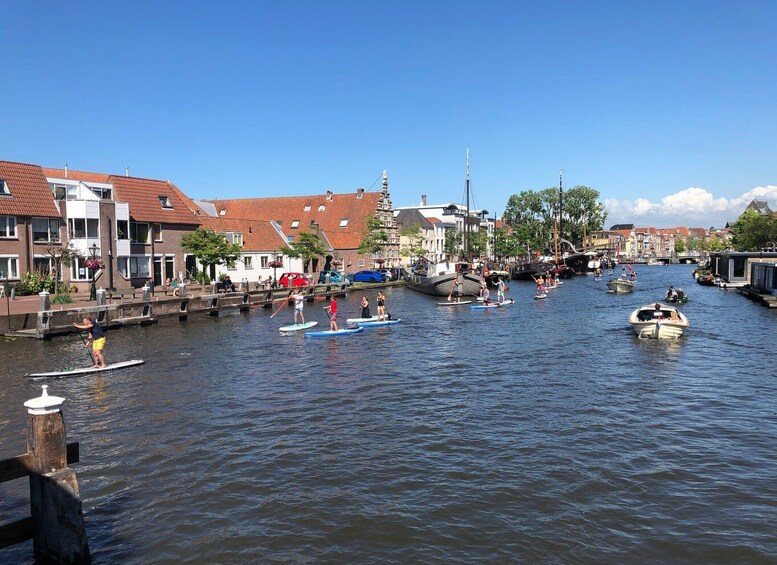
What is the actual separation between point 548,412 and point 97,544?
39.2ft

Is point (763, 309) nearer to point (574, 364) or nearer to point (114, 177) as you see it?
point (574, 364)

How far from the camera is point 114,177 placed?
5406 centimetres

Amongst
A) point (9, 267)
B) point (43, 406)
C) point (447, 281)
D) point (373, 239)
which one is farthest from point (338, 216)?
point (43, 406)

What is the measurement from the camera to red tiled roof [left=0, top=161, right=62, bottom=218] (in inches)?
1732

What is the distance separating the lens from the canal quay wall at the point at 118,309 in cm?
3156

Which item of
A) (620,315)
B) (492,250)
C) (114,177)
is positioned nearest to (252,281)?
(114,177)

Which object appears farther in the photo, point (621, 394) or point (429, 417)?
point (621, 394)

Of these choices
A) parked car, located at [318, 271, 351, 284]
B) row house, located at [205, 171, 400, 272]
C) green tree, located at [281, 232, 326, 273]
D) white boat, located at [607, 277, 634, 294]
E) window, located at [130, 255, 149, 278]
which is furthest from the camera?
row house, located at [205, 171, 400, 272]

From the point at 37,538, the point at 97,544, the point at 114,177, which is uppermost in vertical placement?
the point at 114,177

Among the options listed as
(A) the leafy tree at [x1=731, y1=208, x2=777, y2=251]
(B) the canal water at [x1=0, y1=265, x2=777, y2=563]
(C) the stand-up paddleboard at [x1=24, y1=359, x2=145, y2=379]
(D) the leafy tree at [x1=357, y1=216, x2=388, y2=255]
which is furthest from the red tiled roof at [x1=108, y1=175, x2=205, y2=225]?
(A) the leafy tree at [x1=731, y1=208, x2=777, y2=251]

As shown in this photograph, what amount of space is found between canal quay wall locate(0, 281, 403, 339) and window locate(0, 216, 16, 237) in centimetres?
639

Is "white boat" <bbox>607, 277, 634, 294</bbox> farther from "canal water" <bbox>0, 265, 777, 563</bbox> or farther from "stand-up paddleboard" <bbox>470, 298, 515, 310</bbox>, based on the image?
"canal water" <bbox>0, 265, 777, 563</bbox>

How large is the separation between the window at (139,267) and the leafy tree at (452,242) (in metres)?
73.7

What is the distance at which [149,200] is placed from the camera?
5603 centimetres
